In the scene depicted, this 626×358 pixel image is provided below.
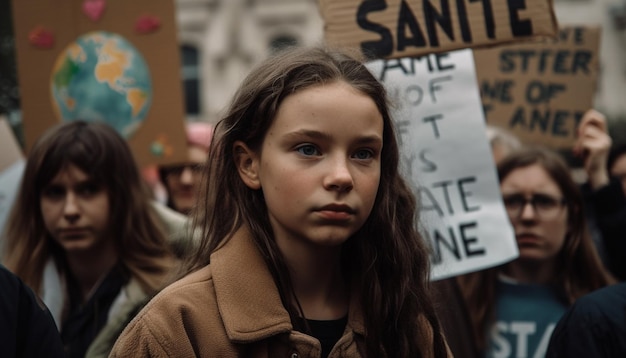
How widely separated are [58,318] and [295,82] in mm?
1717

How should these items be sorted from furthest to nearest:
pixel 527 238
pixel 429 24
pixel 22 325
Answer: pixel 527 238 → pixel 429 24 → pixel 22 325

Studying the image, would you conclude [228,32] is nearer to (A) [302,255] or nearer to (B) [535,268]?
(B) [535,268]

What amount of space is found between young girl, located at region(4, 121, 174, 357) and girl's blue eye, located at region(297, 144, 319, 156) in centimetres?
152

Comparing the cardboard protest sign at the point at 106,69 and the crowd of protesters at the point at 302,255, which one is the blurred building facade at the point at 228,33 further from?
the crowd of protesters at the point at 302,255

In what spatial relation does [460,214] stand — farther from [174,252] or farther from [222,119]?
[222,119]

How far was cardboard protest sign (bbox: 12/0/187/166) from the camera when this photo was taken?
5098mm

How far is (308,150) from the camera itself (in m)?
2.45

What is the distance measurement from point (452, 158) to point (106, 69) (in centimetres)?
200

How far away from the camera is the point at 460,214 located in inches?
155

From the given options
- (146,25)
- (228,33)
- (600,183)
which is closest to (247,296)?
(600,183)

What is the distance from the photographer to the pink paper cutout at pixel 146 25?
206 inches

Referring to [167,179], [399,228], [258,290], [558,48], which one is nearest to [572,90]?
[558,48]

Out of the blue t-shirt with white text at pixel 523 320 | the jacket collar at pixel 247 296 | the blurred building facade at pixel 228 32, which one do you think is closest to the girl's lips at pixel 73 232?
the jacket collar at pixel 247 296

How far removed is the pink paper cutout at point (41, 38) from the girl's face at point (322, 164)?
3.01 m
